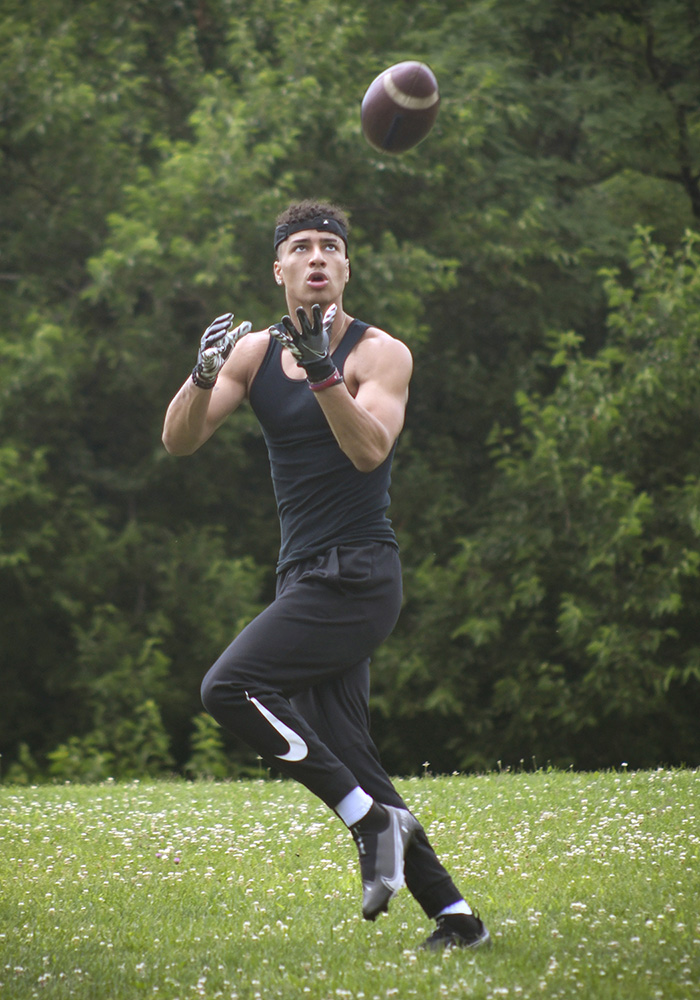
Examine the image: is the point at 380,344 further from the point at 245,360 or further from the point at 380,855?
the point at 380,855

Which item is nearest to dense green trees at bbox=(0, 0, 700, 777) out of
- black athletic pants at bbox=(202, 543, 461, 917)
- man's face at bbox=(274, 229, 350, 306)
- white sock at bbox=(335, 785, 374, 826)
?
black athletic pants at bbox=(202, 543, 461, 917)

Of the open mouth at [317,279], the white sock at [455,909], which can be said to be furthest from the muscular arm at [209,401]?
the white sock at [455,909]

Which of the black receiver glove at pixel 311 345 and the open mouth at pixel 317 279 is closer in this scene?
the black receiver glove at pixel 311 345

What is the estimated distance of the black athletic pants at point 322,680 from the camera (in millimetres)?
3717

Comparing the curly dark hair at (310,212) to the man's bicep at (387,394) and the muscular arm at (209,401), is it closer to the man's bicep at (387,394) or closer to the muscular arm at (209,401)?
the muscular arm at (209,401)

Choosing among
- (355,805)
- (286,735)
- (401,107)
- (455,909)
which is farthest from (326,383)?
(401,107)

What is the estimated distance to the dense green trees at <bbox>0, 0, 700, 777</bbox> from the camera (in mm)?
13719

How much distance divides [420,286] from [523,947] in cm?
1134

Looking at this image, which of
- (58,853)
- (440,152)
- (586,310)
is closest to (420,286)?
(440,152)

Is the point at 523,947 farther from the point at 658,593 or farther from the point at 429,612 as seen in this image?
the point at 429,612

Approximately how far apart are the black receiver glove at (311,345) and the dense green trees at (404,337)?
934 cm

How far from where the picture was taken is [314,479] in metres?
4.00

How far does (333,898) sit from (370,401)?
2352 mm

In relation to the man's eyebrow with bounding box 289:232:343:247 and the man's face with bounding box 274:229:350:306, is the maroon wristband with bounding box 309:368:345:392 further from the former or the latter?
the man's eyebrow with bounding box 289:232:343:247
